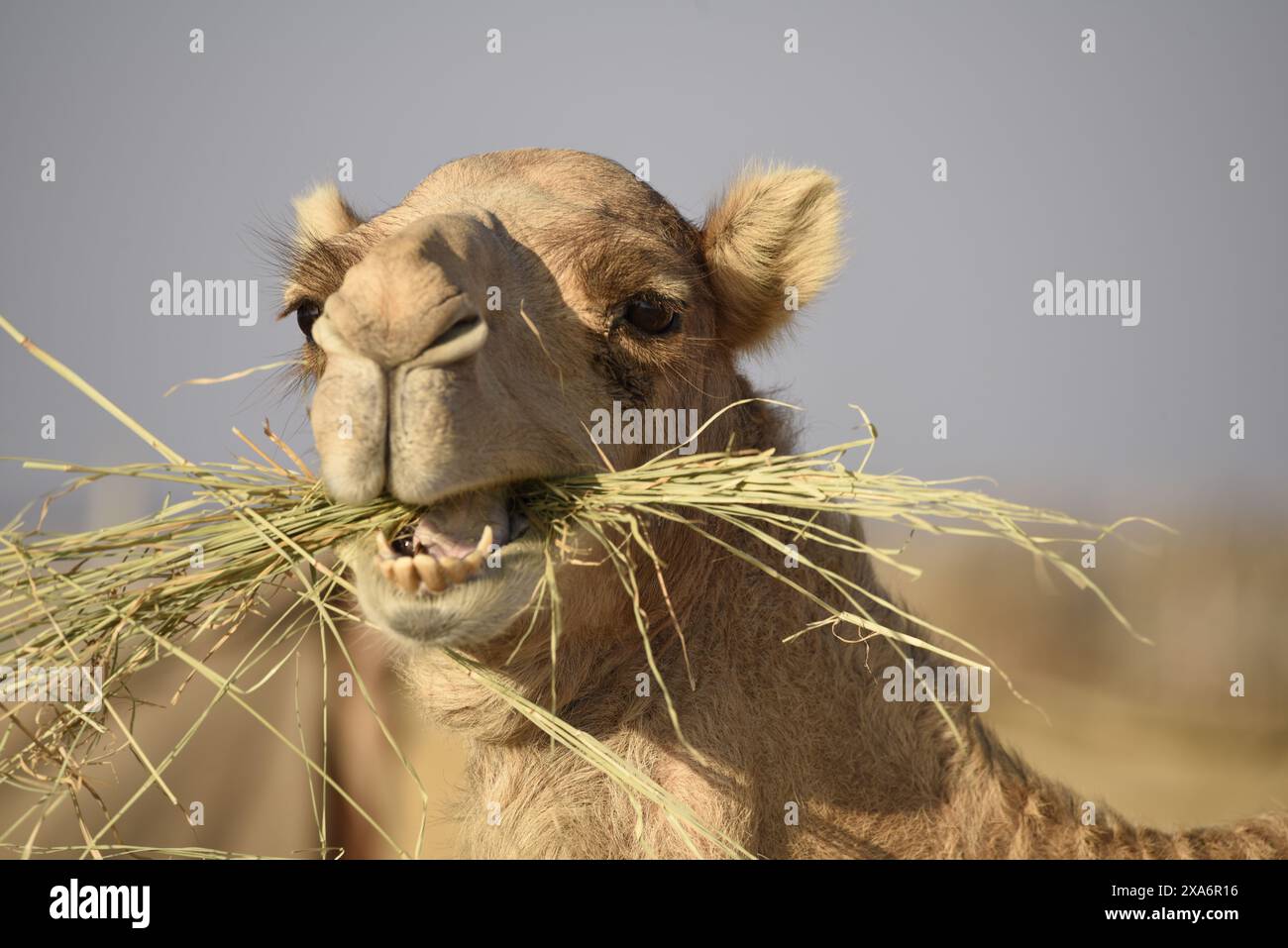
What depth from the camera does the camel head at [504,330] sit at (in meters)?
2.59

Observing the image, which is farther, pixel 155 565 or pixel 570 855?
pixel 570 855

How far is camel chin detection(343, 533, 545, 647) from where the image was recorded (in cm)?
272

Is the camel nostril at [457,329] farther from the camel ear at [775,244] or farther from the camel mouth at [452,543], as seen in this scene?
the camel ear at [775,244]

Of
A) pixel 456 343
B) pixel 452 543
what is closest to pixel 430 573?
pixel 452 543

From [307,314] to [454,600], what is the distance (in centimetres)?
136

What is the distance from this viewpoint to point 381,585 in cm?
274

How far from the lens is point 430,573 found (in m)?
2.64

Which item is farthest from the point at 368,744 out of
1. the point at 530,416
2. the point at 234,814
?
the point at 530,416

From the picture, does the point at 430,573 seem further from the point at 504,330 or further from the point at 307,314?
the point at 307,314

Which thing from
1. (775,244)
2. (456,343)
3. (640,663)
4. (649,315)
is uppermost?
(775,244)

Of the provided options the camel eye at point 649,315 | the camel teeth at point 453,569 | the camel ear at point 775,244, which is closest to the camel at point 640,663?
the camel eye at point 649,315

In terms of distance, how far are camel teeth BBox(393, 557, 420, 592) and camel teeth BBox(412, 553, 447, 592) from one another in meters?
0.01
